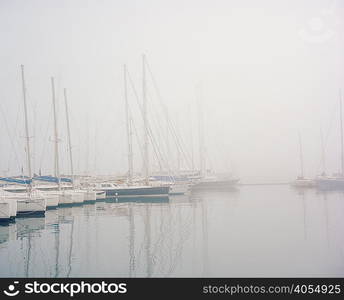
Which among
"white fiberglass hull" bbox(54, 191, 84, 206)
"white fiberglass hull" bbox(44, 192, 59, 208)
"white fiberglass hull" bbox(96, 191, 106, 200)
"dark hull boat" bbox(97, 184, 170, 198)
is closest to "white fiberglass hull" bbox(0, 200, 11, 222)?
"white fiberglass hull" bbox(44, 192, 59, 208)

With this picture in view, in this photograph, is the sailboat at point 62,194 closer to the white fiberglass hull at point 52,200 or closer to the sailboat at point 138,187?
the white fiberglass hull at point 52,200

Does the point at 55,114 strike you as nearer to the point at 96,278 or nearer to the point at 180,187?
the point at 180,187

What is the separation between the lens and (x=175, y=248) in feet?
50.9

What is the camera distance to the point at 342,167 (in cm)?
7719

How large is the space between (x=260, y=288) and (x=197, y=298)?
1.75 meters

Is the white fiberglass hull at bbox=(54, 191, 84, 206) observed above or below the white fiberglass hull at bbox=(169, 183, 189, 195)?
above

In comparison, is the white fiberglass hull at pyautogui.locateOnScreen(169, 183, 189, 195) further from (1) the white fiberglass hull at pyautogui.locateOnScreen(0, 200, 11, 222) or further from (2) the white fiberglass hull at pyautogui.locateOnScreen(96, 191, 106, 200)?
(1) the white fiberglass hull at pyautogui.locateOnScreen(0, 200, 11, 222)

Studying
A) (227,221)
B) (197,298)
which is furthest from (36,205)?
(197,298)

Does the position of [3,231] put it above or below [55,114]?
below

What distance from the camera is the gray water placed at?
12.1 metres

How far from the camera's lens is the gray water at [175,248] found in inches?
475

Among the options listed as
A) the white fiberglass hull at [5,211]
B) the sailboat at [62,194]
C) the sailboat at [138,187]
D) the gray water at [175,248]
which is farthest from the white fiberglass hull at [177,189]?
the white fiberglass hull at [5,211]

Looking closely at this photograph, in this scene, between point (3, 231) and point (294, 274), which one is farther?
point (3, 231)

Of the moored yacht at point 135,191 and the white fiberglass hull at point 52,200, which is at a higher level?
the white fiberglass hull at point 52,200
